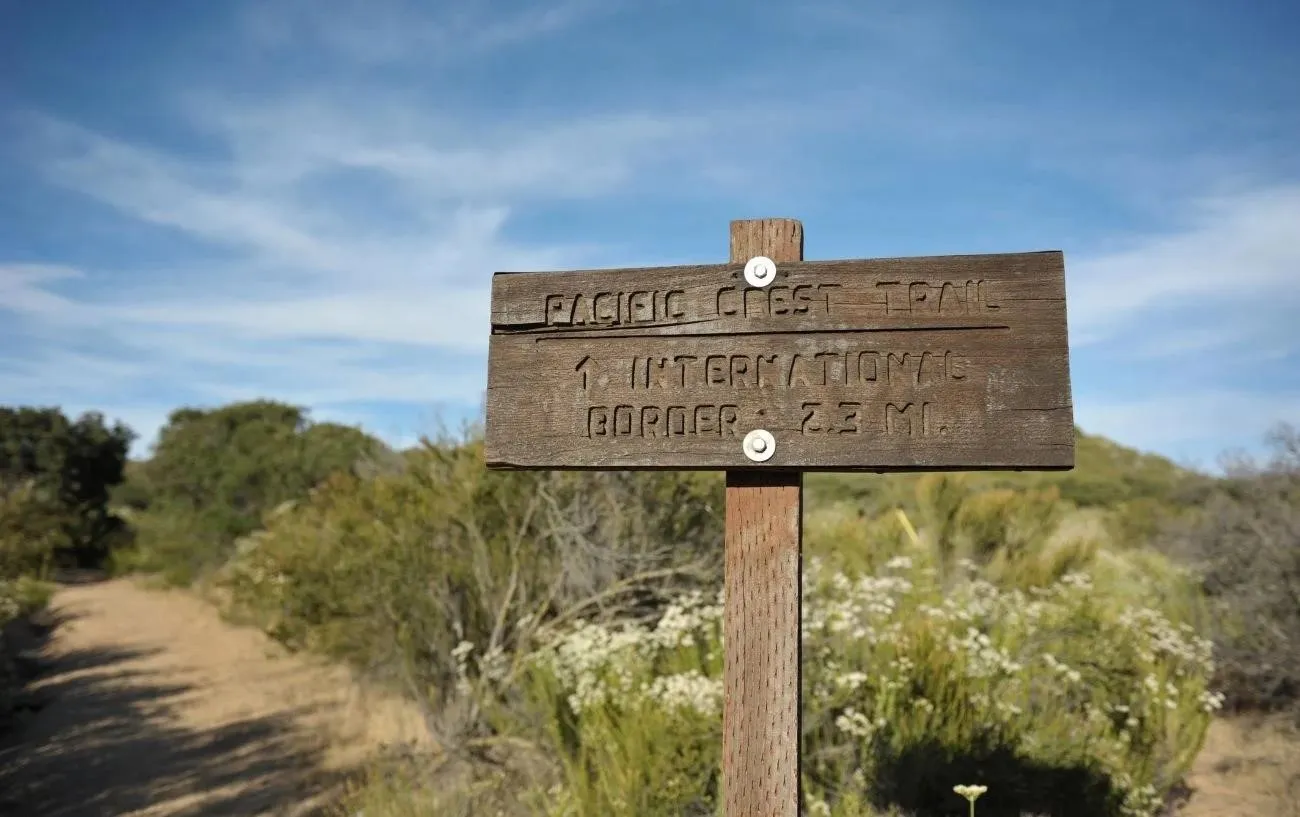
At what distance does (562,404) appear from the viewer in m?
2.46

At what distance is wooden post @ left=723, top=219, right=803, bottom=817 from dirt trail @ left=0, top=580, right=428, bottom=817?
4298 millimetres

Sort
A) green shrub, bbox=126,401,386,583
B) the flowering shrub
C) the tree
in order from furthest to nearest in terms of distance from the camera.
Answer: the tree → green shrub, bbox=126,401,386,583 → the flowering shrub

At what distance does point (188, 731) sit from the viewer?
7930 mm

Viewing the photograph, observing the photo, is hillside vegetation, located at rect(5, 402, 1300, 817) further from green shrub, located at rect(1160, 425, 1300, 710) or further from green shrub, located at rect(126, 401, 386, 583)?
green shrub, located at rect(126, 401, 386, 583)

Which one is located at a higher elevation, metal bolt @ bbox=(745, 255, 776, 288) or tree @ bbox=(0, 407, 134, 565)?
tree @ bbox=(0, 407, 134, 565)

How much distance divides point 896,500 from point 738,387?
14.5 m

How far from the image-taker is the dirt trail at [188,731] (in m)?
6.23

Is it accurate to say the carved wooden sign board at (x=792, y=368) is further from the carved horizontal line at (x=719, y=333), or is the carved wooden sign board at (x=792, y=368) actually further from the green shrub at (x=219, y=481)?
the green shrub at (x=219, y=481)

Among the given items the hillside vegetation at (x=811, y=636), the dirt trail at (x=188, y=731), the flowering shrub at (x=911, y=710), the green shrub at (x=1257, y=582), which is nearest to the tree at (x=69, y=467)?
the dirt trail at (x=188, y=731)

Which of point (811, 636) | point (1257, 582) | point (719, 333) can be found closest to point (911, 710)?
point (811, 636)

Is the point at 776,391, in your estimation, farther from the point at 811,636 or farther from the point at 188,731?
the point at 188,731

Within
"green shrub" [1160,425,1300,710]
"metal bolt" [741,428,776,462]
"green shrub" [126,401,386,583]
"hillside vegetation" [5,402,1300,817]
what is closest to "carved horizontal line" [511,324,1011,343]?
"metal bolt" [741,428,776,462]

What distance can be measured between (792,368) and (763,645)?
25.8 inches

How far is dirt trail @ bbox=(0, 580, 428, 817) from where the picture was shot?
6230 mm
